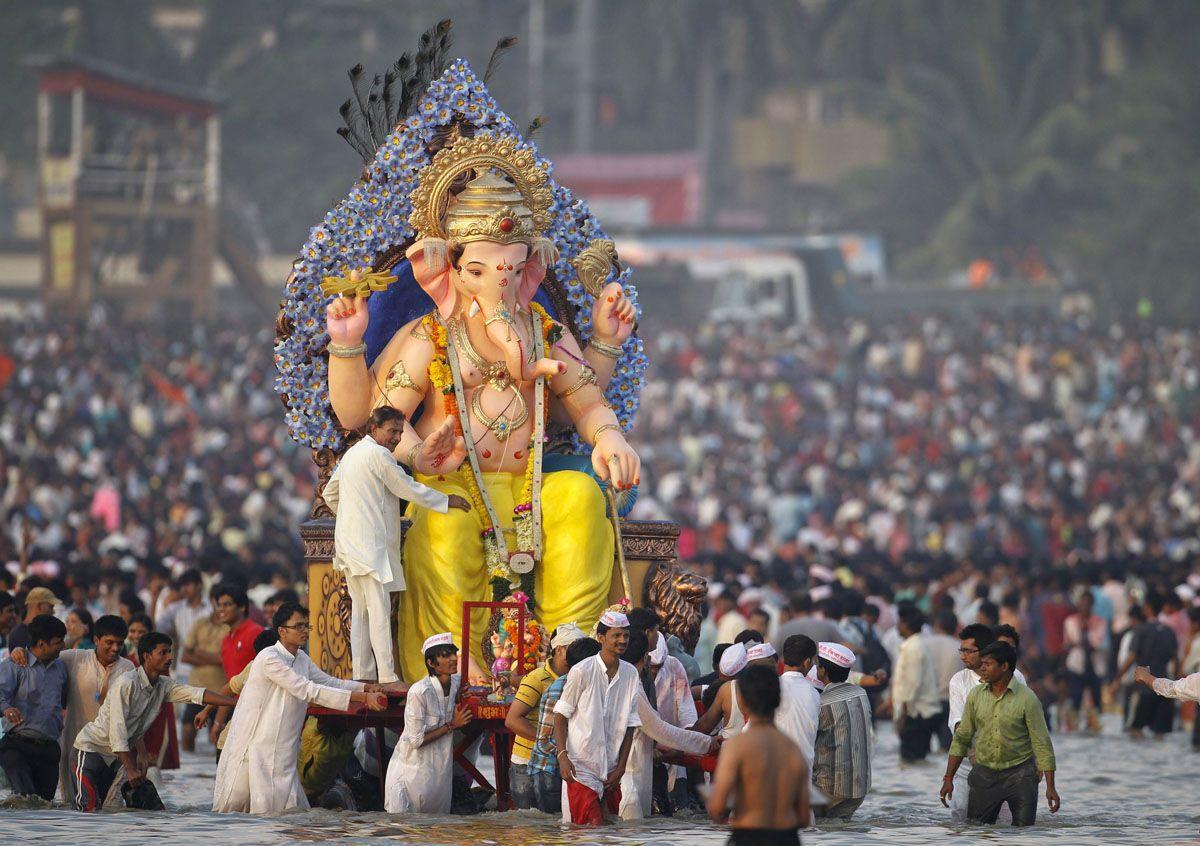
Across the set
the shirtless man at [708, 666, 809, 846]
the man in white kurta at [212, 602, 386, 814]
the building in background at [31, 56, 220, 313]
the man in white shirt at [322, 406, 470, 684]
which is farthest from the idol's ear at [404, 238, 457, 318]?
the building in background at [31, 56, 220, 313]

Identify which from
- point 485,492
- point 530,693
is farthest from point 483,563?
point 530,693

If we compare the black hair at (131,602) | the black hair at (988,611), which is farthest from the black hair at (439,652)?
the black hair at (988,611)

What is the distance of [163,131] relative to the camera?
3588 cm

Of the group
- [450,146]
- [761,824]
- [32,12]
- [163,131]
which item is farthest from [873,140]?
[761,824]

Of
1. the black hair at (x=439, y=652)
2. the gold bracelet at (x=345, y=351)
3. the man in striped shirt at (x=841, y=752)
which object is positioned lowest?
the man in striped shirt at (x=841, y=752)

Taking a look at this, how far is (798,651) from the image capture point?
10250 mm

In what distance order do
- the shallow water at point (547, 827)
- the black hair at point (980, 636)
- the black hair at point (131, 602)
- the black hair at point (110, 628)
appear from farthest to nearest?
the black hair at point (131, 602) < the black hair at point (980, 636) < the black hair at point (110, 628) < the shallow water at point (547, 827)

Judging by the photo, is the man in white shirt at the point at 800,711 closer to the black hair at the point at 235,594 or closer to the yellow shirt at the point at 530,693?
the yellow shirt at the point at 530,693

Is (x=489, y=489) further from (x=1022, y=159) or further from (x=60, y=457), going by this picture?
(x=1022, y=159)

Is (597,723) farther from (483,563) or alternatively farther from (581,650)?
(483,563)

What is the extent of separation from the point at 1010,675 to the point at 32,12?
44.0m

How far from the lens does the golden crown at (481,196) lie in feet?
36.6

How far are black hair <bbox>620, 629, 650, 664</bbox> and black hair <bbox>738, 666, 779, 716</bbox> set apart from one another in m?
2.39

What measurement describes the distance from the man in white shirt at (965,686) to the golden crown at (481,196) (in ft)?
9.47
